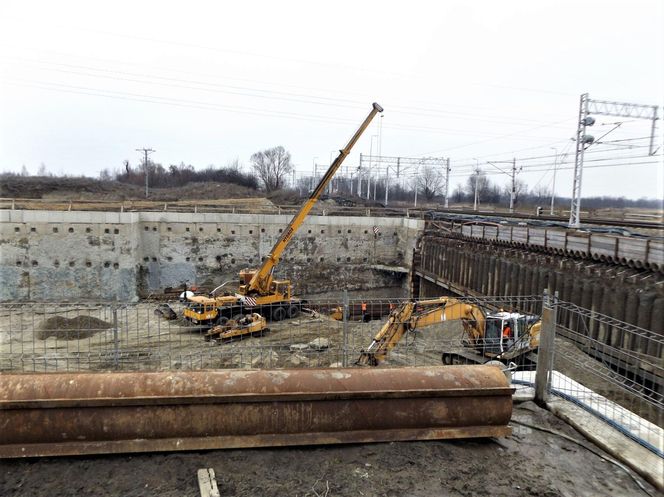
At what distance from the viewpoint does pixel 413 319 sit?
1055 centimetres

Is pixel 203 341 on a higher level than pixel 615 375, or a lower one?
lower

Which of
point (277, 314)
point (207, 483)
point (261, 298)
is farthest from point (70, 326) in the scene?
point (207, 483)

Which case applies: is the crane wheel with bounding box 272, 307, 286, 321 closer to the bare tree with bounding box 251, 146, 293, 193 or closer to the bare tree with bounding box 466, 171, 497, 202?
the bare tree with bounding box 251, 146, 293, 193

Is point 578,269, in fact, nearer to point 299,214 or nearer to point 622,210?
point 299,214

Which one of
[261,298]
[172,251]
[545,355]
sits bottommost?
[261,298]

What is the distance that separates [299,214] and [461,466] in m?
15.7

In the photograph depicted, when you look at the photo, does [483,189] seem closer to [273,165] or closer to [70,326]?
[273,165]

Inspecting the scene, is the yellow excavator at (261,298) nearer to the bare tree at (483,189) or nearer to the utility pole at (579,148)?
the utility pole at (579,148)

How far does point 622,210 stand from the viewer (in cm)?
3775

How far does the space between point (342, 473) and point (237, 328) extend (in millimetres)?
12193

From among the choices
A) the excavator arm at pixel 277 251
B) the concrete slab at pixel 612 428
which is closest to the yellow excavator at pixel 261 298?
the excavator arm at pixel 277 251

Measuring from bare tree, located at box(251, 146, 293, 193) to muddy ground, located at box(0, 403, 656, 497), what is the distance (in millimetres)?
64647

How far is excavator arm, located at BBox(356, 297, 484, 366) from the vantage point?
10.5 m

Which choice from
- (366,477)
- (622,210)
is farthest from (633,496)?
(622,210)
